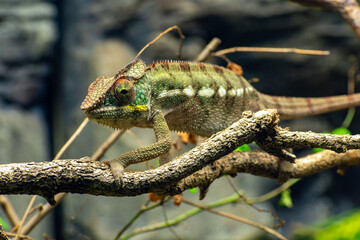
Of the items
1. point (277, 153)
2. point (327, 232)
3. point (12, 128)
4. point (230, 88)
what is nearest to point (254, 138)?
point (277, 153)

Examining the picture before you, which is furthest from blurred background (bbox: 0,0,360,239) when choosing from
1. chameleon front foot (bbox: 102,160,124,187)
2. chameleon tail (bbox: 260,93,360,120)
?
chameleon front foot (bbox: 102,160,124,187)

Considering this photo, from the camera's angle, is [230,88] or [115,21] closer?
[230,88]

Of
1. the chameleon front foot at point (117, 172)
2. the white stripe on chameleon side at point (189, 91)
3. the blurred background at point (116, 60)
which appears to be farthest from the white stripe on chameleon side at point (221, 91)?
the blurred background at point (116, 60)

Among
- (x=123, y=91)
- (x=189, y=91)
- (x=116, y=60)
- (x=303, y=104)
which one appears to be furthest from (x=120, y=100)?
(x=116, y=60)

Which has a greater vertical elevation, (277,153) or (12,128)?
(277,153)

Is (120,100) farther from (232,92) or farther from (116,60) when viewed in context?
(116,60)

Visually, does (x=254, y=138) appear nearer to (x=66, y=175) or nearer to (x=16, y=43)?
(x=66, y=175)

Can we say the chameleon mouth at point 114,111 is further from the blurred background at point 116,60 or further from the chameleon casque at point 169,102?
the blurred background at point 116,60
